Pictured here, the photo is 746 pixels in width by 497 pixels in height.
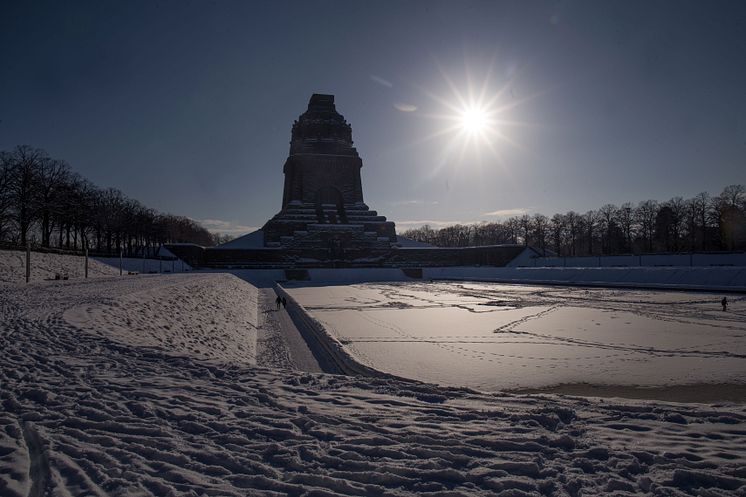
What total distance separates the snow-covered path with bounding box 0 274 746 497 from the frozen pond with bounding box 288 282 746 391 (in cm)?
187

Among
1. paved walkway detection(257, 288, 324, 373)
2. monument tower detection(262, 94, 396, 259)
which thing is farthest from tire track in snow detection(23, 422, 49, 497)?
monument tower detection(262, 94, 396, 259)

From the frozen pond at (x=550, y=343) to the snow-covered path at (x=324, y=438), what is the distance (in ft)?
6.14

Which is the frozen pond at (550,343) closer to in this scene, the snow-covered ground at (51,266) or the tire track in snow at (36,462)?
the tire track in snow at (36,462)

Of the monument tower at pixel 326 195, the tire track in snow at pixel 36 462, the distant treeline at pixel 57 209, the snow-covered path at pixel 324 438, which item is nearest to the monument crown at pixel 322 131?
the monument tower at pixel 326 195

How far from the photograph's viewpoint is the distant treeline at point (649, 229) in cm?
4838

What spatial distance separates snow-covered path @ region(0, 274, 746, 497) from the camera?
2949 millimetres

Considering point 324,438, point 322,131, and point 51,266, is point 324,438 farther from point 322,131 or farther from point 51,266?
point 322,131

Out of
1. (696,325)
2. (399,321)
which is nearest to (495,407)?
(399,321)

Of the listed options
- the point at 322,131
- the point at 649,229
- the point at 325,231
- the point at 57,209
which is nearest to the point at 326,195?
the point at 322,131

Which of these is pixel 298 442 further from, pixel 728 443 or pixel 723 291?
pixel 723 291

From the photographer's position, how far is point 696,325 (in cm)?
1159

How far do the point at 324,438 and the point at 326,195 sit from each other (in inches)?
2197

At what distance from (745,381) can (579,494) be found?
17.5ft

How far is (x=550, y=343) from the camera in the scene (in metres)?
9.37
